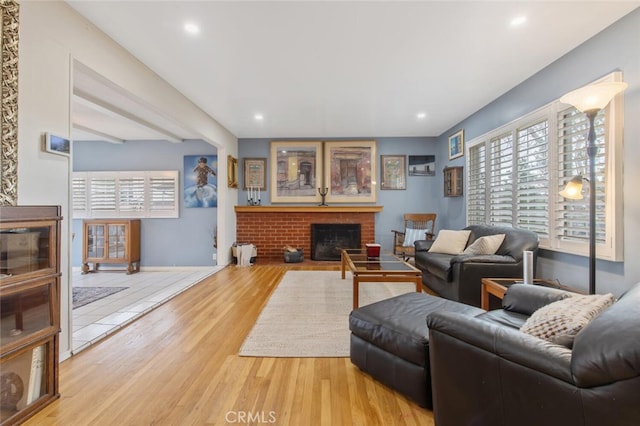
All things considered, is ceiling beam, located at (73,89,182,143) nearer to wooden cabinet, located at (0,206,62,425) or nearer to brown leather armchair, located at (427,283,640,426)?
wooden cabinet, located at (0,206,62,425)

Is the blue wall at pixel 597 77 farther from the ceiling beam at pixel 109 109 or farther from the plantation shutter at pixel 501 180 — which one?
the ceiling beam at pixel 109 109

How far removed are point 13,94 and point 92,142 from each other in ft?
15.1

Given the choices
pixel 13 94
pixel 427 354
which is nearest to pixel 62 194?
pixel 13 94

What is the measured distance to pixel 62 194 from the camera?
1.87m

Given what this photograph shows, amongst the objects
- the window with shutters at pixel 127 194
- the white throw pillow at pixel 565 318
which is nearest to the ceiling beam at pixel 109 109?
the window with shutters at pixel 127 194

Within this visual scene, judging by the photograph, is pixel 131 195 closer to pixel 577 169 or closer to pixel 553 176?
pixel 553 176

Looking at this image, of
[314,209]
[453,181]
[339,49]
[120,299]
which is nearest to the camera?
[339,49]

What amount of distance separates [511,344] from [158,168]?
587 centimetres

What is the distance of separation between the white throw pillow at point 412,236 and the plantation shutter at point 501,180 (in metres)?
1.34

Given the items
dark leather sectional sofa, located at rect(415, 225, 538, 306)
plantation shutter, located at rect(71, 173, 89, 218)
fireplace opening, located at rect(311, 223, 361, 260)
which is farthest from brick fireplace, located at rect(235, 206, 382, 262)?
plantation shutter, located at rect(71, 173, 89, 218)

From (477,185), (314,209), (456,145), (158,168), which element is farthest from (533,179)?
(158,168)

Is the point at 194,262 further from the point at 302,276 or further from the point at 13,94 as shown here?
the point at 13,94

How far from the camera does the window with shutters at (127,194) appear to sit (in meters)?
5.23

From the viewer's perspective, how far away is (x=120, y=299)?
336 centimetres
